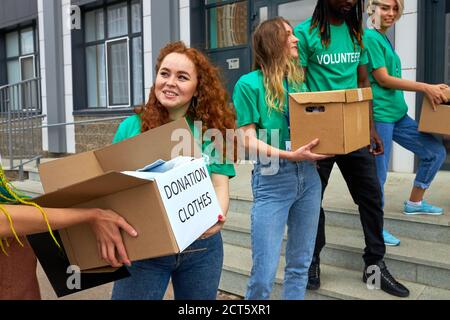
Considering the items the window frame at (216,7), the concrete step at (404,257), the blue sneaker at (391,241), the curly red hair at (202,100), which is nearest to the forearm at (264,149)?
the curly red hair at (202,100)

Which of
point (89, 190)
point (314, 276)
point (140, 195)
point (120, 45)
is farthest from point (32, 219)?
point (120, 45)

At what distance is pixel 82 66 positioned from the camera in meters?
8.22

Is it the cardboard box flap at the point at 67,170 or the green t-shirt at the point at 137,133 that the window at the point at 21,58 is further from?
the cardboard box flap at the point at 67,170

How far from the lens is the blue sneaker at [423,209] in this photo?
3223 mm

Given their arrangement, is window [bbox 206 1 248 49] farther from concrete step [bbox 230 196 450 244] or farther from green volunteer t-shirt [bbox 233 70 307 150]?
green volunteer t-shirt [bbox 233 70 307 150]

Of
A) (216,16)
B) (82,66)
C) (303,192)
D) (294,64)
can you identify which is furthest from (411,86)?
(82,66)

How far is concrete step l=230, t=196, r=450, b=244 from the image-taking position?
3.09 metres

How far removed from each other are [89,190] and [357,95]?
4.21 feet

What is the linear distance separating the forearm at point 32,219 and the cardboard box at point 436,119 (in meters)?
2.36

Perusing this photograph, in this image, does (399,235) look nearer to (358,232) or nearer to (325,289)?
(358,232)

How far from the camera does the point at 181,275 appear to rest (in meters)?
1.70

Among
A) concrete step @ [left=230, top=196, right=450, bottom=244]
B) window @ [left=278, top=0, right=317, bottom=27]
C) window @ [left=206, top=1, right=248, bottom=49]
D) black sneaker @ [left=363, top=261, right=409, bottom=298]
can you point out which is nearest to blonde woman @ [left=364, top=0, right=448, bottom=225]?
concrete step @ [left=230, top=196, right=450, bottom=244]

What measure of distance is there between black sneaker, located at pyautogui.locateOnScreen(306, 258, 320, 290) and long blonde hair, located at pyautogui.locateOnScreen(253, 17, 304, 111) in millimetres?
1155

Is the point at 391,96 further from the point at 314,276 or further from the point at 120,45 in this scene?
the point at 120,45
